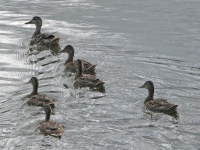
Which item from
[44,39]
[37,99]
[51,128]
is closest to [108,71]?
[37,99]

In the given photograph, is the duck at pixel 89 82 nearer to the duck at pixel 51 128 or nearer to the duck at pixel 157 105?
the duck at pixel 157 105

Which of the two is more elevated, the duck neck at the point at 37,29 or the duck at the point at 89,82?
the duck neck at the point at 37,29

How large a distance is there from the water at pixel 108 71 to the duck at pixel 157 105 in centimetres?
20

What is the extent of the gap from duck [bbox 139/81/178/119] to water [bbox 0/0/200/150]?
0.20m

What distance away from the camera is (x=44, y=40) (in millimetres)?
21359

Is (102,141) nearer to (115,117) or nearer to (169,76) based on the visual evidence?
(115,117)

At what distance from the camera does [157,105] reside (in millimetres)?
15023

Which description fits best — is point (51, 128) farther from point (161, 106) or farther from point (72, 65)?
point (72, 65)

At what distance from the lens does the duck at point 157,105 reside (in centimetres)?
1464

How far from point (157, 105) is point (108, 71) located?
9.83 ft

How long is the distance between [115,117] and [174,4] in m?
13.3

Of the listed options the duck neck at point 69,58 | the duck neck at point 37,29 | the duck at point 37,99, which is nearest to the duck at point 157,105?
the duck at point 37,99

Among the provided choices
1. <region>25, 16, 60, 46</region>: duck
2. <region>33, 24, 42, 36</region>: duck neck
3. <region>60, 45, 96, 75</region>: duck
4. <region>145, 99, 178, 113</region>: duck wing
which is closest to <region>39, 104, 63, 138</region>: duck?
<region>145, 99, 178, 113</region>: duck wing

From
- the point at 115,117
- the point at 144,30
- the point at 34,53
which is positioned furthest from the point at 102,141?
the point at 144,30
